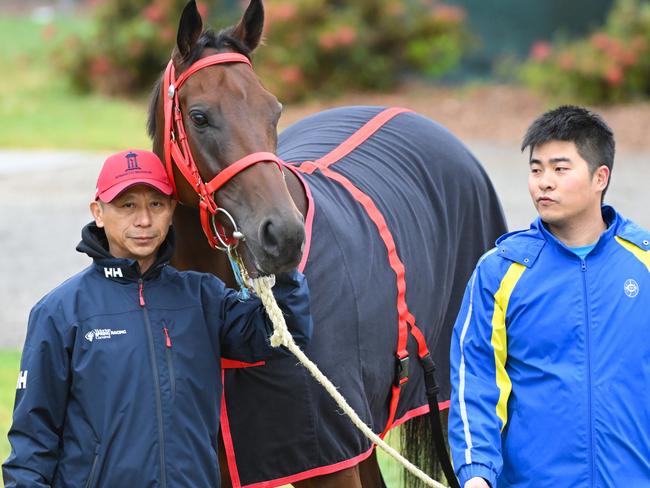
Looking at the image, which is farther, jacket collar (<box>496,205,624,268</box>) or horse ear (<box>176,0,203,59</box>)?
horse ear (<box>176,0,203,59</box>)

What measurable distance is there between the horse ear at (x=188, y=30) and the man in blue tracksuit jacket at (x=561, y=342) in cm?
98

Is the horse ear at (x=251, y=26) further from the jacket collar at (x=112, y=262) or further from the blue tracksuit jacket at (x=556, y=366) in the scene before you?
the blue tracksuit jacket at (x=556, y=366)

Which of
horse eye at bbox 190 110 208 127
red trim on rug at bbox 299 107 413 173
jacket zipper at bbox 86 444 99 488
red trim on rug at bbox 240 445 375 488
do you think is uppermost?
red trim on rug at bbox 299 107 413 173

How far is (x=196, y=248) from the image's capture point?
3.24 m

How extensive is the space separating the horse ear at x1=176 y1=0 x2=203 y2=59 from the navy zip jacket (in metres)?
0.62

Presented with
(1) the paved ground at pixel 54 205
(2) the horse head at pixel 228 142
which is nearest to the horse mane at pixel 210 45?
(2) the horse head at pixel 228 142

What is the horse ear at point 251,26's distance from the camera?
10.5ft

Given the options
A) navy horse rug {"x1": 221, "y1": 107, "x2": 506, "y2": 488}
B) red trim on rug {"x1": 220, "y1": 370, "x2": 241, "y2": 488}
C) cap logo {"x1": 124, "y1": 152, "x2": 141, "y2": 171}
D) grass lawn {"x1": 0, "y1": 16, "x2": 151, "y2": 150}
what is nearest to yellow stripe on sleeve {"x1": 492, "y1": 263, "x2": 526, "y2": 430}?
navy horse rug {"x1": 221, "y1": 107, "x2": 506, "y2": 488}

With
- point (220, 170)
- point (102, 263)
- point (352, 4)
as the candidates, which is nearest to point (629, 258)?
point (220, 170)

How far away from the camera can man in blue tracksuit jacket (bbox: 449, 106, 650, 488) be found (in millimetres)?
2830

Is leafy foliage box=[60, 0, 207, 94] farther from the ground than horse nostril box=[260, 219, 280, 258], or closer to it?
farther from the ground

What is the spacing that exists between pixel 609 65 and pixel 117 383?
11598 millimetres

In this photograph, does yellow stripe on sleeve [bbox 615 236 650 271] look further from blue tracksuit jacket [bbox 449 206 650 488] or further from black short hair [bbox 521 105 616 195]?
black short hair [bbox 521 105 616 195]

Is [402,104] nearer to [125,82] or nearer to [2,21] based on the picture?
[125,82]
